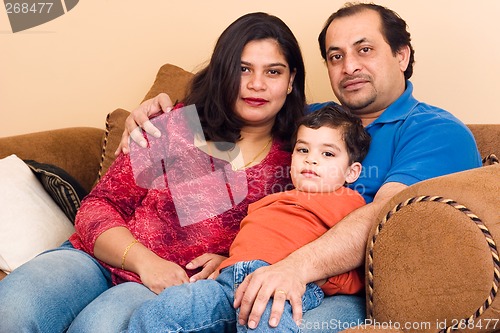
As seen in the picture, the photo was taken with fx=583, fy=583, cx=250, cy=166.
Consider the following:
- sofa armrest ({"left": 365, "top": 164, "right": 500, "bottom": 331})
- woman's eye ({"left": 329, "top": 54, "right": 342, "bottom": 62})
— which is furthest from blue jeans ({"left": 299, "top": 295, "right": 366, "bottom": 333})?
woman's eye ({"left": 329, "top": 54, "right": 342, "bottom": 62})

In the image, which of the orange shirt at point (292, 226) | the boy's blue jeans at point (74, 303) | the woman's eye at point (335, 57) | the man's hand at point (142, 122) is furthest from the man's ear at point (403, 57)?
the boy's blue jeans at point (74, 303)

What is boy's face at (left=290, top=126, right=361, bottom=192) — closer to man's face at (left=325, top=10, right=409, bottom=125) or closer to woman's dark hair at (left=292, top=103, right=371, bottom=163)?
woman's dark hair at (left=292, top=103, right=371, bottom=163)

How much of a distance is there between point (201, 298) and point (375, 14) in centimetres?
114

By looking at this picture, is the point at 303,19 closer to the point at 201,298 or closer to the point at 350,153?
the point at 350,153

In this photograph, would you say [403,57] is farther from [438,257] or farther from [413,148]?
[438,257]

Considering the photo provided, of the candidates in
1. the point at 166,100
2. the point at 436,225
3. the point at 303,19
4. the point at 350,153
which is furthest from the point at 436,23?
the point at 436,225

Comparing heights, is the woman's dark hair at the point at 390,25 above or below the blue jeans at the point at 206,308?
above

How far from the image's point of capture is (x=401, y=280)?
1154 millimetres

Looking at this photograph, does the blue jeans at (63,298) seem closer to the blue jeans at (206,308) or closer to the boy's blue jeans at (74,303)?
the boy's blue jeans at (74,303)

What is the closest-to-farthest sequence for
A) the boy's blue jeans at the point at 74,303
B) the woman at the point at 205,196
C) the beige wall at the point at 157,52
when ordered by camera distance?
the boy's blue jeans at the point at 74,303
the woman at the point at 205,196
the beige wall at the point at 157,52

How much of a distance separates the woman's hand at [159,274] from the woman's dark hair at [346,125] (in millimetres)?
508

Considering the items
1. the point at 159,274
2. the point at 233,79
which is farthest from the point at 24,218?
the point at 233,79

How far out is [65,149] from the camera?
2.28 meters

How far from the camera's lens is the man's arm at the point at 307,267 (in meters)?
1.24
